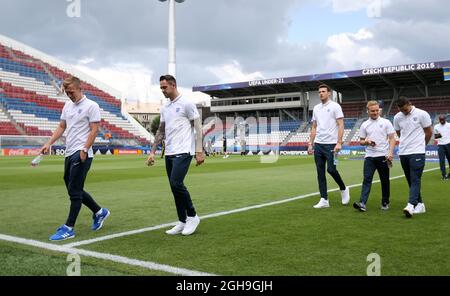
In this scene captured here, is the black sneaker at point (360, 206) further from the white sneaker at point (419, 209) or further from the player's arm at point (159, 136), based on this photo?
the player's arm at point (159, 136)

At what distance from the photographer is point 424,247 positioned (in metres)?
4.50

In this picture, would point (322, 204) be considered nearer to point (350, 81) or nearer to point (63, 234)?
point (63, 234)

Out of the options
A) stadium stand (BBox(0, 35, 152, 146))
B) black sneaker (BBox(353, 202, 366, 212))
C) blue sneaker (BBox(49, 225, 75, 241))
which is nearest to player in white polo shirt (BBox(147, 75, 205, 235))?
blue sneaker (BBox(49, 225, 75, 241))

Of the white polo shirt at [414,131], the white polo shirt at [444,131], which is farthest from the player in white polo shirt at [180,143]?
the white polo shirt at [444,131]

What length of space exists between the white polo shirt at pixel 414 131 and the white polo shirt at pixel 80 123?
15.1 ft

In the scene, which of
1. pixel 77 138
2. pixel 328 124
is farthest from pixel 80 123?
pixel 328 124

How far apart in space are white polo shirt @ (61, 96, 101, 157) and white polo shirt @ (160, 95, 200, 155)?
0.89 meters

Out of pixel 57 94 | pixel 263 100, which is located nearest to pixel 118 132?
pixel 57 94

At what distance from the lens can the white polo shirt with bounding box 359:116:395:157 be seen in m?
7.14

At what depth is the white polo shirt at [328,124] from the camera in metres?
7.47

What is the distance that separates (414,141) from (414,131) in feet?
0.51

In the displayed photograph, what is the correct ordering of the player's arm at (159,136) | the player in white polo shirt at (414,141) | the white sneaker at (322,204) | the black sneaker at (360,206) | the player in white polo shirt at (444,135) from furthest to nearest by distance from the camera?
the player in white polo shirt at (444,135) < the white sneaker at (322,204) < the black sneaker at (360,206) < the player in white polo shirt at (414,141) < the player's arm at (159,136)
